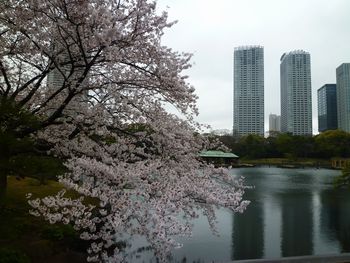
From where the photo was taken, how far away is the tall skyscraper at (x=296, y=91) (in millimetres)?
89125

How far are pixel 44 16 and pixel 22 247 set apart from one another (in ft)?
16.4

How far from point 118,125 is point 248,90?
76.5 meters

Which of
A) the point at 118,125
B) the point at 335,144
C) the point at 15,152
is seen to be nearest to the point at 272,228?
the point at 118,125

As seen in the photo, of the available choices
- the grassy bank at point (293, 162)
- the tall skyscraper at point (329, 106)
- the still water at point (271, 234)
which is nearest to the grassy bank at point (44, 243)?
the still water at point (271, 234)

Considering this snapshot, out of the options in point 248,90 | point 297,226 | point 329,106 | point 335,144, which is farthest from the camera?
point 329,106

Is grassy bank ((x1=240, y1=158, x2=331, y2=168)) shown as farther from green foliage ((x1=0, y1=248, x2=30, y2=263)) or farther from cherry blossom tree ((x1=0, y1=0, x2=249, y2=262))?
green foliage ((x1=0, y1=248, x2=30, y2=263))

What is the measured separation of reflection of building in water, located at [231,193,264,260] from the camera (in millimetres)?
10727

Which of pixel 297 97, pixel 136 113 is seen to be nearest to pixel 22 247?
pixel 136 113

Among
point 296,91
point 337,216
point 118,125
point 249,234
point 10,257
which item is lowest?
point 249,234

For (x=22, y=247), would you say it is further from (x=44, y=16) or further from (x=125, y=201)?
(x=44, y=16)

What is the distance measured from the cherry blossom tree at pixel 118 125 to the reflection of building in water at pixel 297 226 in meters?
5.70

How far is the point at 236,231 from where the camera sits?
13336 millimetres

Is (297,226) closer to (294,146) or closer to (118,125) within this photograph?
(118,125)

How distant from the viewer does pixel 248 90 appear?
8044cm
